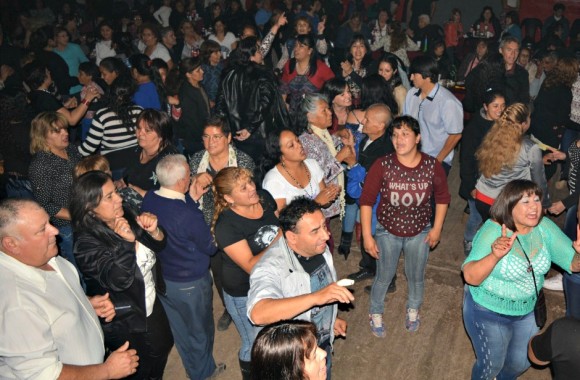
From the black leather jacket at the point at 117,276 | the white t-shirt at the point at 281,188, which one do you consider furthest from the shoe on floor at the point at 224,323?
the black leather jacket at the point at 117,276

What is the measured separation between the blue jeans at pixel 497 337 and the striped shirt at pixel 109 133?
3.51m

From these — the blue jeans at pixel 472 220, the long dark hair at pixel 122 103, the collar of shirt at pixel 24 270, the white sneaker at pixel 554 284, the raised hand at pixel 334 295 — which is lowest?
the white sneaker at pixel 554 284

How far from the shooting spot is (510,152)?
4.63 m

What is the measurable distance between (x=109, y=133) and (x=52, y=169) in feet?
Result: 2.61

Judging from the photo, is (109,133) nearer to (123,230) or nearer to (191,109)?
(191,109)

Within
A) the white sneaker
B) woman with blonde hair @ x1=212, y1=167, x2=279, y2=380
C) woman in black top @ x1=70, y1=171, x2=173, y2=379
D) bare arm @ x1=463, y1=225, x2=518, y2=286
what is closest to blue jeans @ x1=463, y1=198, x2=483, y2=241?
the white sneaker

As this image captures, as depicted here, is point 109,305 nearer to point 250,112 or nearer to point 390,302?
point 390,302

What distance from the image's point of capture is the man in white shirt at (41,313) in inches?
99.6

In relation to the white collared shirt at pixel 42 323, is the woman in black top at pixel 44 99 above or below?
below

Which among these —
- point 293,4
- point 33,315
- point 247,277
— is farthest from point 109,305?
point 293,4

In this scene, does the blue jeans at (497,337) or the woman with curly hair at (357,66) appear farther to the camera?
the woman with curly hair at (357,66)

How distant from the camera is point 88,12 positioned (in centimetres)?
1391

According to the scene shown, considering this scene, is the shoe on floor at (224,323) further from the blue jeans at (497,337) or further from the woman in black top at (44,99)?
the woman in black top at (44,99)

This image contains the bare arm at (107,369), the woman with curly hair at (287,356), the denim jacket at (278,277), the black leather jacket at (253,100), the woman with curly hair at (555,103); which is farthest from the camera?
the black leather jacket at (253,100)
